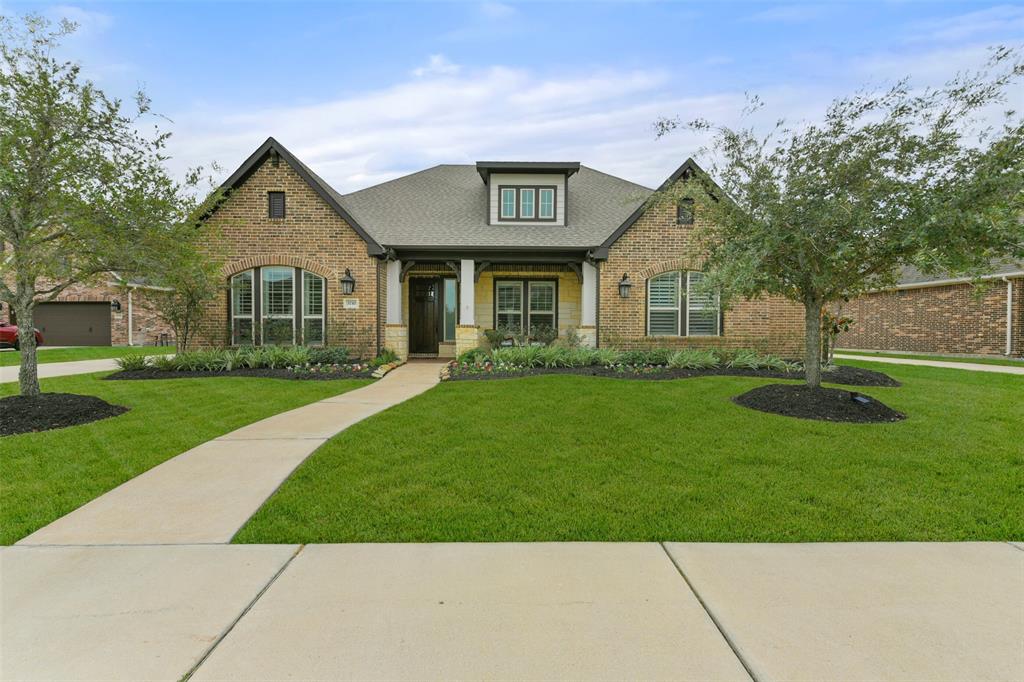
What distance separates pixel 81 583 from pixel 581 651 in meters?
2.75

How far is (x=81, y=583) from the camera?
2.67 meters

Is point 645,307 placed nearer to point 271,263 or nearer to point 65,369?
point 271,263

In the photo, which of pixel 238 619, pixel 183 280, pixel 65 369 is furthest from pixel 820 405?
pixel 65 369

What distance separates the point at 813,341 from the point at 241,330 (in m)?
13.1

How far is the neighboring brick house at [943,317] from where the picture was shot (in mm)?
16188

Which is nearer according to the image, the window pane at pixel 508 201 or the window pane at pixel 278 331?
the window pane at pixel 278 331

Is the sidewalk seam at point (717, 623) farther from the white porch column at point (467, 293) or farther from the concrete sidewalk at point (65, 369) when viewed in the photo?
the concrete sidewalk at point (65, 369)

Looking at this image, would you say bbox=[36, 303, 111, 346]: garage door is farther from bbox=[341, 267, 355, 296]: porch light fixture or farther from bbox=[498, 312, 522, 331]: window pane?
bbox=[498, 312, 522, 331]: window pane

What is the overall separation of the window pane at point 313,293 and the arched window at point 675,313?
8840mm

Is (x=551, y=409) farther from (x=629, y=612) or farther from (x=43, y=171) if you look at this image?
(x=43, y=171)

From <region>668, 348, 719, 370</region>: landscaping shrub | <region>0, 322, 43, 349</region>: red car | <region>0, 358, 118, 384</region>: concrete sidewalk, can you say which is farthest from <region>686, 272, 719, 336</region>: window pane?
<region>0, 322, 43, 349</region>: red car

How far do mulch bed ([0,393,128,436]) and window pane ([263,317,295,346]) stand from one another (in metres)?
5.78

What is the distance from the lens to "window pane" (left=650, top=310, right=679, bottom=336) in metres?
13.2

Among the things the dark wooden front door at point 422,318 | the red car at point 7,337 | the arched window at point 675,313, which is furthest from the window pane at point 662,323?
the red car at point 7,337
